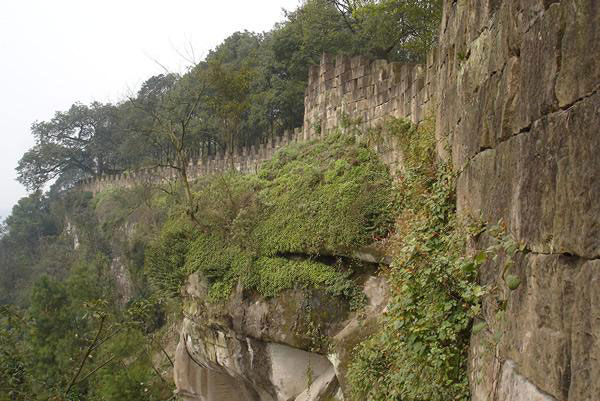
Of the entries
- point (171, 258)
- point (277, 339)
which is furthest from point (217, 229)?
point (277, 339)

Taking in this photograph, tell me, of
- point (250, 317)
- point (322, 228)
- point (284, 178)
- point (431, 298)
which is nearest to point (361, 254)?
point (322, 228)

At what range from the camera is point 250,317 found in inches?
437

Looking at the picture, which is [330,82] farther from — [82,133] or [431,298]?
[82,133]

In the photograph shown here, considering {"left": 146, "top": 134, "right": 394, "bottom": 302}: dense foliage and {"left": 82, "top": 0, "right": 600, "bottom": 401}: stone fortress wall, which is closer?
{"left": 82, "top": 0, "right": 600, "bottom": 401}: stone fortress wall

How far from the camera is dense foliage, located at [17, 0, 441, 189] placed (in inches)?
759

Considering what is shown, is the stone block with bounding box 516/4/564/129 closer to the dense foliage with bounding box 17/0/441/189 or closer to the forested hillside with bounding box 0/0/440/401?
the forested hillside with bounding box 0/0/440/401

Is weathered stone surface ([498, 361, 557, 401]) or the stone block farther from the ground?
the stone block

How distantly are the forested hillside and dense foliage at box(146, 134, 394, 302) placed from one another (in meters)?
0.04

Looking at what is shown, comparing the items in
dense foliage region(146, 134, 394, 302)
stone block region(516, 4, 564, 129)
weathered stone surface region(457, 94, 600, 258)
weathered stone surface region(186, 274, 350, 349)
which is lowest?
weathered stone surface region(186, 274, 350, 349)

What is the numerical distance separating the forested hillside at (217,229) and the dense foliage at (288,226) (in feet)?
0.12

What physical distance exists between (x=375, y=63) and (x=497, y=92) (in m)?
8.63

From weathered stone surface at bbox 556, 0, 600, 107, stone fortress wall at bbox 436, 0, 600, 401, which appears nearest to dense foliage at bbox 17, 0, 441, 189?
stone fortress wall at bbox 436, 0, 600, 401

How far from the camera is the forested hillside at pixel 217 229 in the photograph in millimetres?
9969

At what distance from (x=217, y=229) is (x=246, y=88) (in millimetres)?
11448
